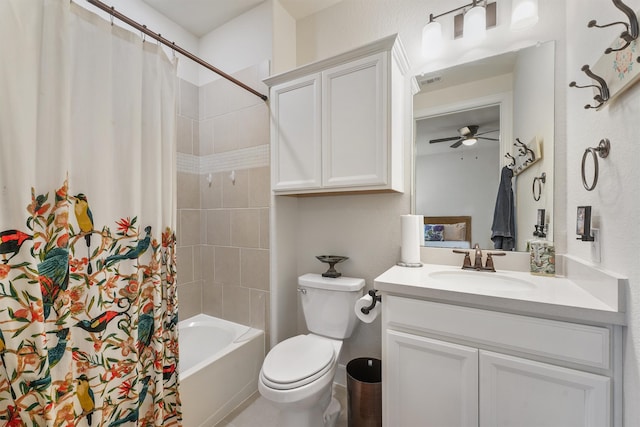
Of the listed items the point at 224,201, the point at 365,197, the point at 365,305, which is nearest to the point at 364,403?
the point at 365,305

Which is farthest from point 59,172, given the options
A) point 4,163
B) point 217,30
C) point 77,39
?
point 217,30

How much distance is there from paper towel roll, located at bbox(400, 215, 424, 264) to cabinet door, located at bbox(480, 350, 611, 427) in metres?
0.60

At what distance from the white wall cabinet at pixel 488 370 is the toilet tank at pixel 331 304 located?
0.43 metres

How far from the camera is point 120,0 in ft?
5.96

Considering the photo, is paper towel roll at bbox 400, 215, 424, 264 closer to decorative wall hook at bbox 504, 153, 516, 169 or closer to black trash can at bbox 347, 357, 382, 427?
decorative wall hook at bbox 504, 153, 516, 169

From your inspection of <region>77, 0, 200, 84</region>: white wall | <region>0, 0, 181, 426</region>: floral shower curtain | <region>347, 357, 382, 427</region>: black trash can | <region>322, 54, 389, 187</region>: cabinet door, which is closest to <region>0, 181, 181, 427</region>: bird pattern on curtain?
<region>0, 0, 181, 426</region>: floral shower curtain

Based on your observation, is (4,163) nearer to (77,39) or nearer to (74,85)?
(74,85)

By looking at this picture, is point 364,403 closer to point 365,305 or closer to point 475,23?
point 365,305

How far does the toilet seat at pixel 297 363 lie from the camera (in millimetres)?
1271

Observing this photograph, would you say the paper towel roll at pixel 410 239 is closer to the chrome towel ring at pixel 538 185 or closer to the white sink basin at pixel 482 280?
the white sink basin at pixel 482 280

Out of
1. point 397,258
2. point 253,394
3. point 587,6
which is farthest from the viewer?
point 253,394

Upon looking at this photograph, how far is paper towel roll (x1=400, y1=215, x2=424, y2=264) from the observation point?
1.57 m

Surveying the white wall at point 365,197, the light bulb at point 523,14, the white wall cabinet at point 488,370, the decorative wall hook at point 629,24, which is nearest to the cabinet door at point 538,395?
the white wall cabinet at point 488,370

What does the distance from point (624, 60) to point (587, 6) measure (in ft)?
1.73
